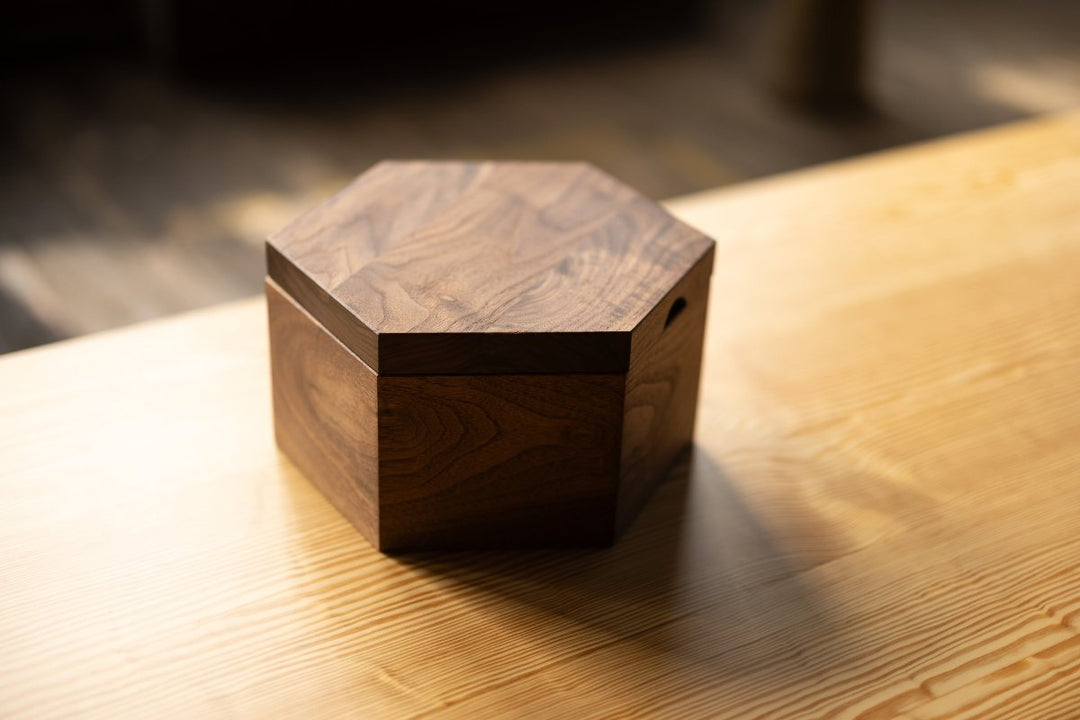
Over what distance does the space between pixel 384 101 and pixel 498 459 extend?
6.06 feet

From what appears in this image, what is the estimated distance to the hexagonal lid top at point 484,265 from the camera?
61 cm

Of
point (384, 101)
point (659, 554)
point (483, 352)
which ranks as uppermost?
point (483, 352)

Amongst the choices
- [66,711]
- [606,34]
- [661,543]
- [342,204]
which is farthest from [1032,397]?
[606,34]

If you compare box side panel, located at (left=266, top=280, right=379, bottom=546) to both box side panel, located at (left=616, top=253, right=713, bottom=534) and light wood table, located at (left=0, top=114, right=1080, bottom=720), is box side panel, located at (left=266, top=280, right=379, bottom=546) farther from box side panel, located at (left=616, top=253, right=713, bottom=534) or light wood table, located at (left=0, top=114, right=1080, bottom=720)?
box side panel, located at (left=616, top=253, right=713, bottom=534)

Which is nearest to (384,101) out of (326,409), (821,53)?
(821,53)

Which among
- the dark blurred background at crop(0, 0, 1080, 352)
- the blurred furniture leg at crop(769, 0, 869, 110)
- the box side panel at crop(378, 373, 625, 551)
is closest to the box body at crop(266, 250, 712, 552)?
the box side panel at crop(378, 373, 625, 551)

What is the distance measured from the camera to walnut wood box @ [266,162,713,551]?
24.4 inches

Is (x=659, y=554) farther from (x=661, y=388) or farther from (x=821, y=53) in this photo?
(x=821, y=53)

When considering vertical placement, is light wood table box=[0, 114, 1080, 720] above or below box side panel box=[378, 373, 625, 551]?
below

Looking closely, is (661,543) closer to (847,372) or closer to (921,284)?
(847,372)

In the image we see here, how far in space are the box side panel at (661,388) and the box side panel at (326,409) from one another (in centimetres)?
14

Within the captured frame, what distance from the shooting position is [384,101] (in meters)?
2.39

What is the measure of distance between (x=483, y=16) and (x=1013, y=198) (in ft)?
6.13

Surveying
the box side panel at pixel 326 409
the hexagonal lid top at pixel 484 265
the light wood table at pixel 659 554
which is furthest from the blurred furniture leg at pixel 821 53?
the box side panel at pixel 326 409
